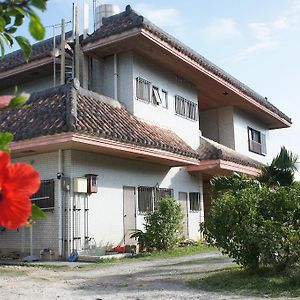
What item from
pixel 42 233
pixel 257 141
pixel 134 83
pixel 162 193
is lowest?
pixel 42 233

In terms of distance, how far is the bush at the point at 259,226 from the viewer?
7660 mm

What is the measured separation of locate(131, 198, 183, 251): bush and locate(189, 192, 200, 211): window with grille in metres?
3.91

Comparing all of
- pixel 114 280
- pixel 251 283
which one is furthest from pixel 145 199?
pixel 251 283

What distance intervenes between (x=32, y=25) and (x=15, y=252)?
1299cm

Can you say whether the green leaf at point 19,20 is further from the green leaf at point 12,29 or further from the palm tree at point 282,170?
the palm tree at point 282,170

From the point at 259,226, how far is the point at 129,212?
704 cm

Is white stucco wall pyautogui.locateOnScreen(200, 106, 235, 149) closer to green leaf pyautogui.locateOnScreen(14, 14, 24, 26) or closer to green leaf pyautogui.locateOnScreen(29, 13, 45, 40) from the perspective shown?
green leaf pyautogui.locateOnScreen(14, 14, 24, 26)

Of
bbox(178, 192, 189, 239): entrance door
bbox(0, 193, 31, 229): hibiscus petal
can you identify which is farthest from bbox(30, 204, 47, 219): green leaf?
bbox(178, 192, 189, 239): entrance door

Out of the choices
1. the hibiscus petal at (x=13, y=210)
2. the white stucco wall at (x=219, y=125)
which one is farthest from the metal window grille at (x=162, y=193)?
the hibiscus petal at (x=13, y=210)

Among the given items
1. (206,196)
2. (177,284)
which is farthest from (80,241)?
(206,196)

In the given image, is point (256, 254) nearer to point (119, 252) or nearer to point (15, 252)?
point (119, 252)

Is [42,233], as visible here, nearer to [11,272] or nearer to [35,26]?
[11,272]

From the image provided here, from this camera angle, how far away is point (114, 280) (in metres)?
8.66

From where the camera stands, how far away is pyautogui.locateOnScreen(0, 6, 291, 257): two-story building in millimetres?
12539
